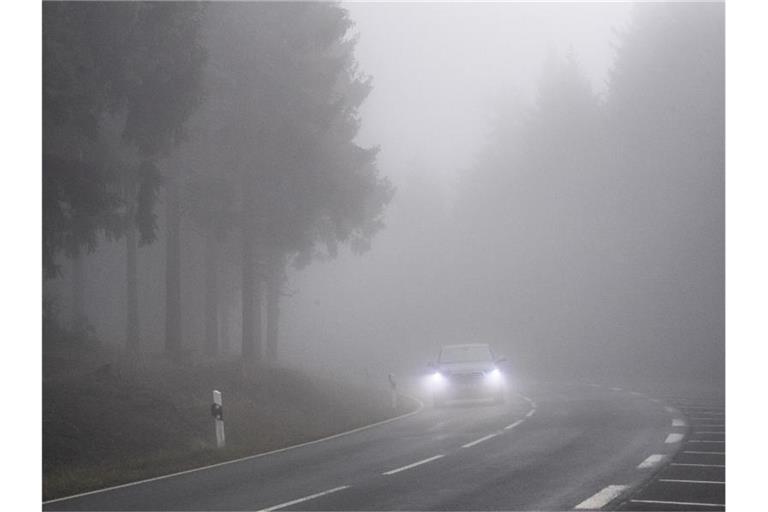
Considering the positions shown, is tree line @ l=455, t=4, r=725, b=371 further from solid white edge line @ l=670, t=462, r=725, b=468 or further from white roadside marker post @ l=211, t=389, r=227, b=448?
solid white edge line @ l=670, t=462, r=725, b=468

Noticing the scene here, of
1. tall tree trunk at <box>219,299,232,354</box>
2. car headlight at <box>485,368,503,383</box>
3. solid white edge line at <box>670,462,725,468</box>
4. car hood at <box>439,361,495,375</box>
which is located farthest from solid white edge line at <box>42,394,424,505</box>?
tall tree trunk at <box>219,299,232,354</box>

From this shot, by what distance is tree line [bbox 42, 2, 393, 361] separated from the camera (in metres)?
21.6

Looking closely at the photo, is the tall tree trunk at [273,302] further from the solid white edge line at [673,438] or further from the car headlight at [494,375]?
the solid white edge line at [673,438]

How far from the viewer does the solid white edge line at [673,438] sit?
1699cm

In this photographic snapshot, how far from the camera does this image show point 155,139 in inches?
909

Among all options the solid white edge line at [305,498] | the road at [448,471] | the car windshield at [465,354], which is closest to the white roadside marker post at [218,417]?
the road at [448,471]

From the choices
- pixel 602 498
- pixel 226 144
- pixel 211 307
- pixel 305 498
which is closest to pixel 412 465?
pixel 305 498

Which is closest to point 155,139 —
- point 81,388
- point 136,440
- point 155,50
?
point 155,50

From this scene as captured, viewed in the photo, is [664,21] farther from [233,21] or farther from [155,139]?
[155,139]

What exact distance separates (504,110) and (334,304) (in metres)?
8.20

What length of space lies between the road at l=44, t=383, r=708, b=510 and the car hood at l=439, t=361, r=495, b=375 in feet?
14.6

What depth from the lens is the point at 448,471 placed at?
1454 cm

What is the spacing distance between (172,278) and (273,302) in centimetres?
584

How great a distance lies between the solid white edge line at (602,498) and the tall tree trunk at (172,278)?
18938 millimetres
